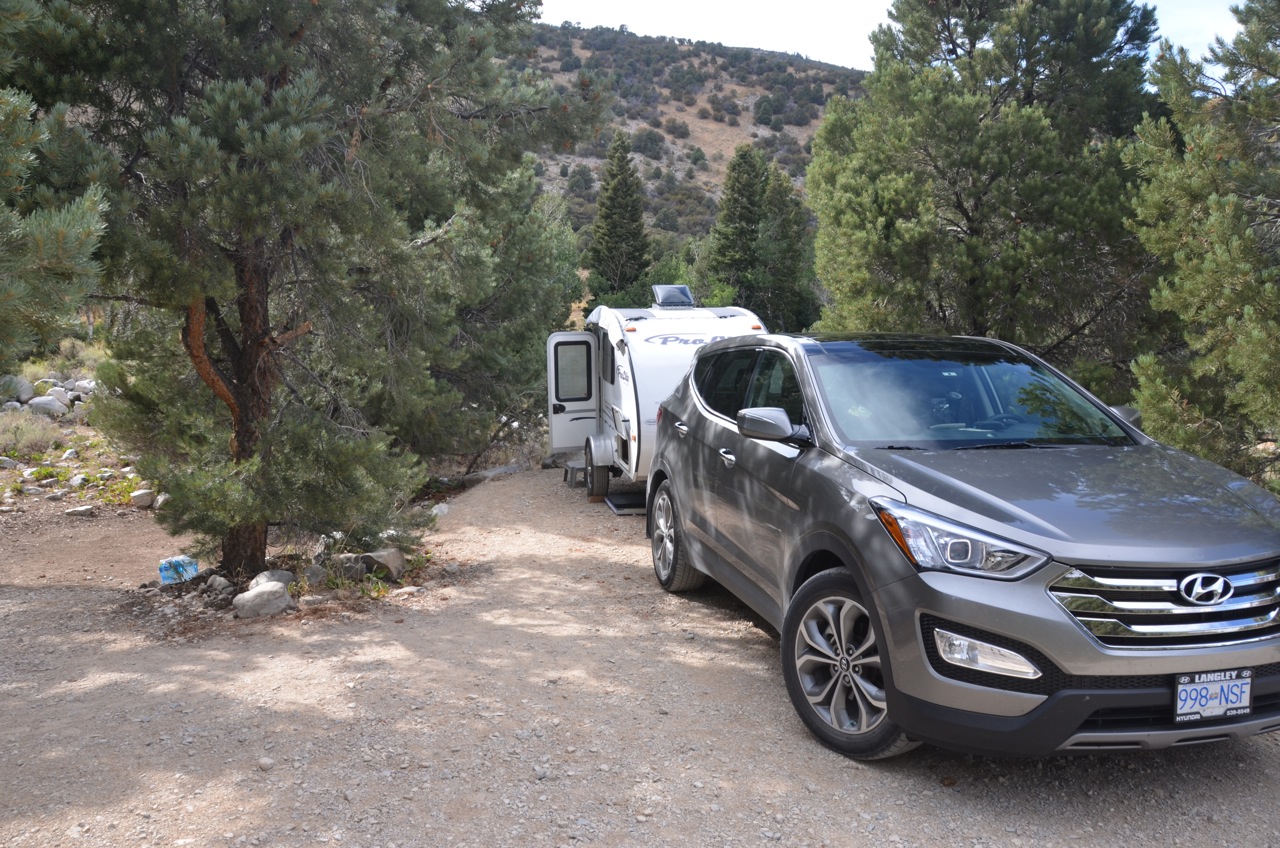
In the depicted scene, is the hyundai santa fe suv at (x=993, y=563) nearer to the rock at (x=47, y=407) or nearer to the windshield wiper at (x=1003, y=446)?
the windshield wiper at (x=1003, y=446)

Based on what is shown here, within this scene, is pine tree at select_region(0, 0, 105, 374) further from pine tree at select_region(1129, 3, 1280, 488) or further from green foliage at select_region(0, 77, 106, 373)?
pine tree at select_region(1129, 3, 1280, 488)

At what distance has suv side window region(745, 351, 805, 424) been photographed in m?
5.11

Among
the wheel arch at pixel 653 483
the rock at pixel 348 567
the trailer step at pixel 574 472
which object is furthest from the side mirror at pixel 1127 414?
the trailer step at pixel 574 472

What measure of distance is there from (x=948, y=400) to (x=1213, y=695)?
192 centimetres

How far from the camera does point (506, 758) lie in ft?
13.3

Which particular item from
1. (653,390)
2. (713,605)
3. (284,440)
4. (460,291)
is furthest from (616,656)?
(460,291)

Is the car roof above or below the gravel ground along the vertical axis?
above

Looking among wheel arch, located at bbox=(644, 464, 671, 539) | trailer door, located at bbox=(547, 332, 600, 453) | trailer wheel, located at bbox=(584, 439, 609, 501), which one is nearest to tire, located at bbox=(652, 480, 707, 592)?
wheel arch, located at bbox=(644, 464, 671, 539)

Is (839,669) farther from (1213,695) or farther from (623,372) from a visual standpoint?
(623,372)

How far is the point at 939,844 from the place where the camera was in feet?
11.2

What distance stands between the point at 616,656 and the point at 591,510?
659cm

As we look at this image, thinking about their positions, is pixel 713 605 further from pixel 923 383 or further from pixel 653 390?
pixel 653 390

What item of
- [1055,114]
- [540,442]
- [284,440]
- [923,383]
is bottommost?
[540,442]

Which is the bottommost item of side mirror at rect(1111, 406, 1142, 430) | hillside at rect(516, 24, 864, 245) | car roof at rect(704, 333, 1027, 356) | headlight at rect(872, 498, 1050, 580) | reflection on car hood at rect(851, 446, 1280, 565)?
headlight at rect(872, 498, 1050, 580)
